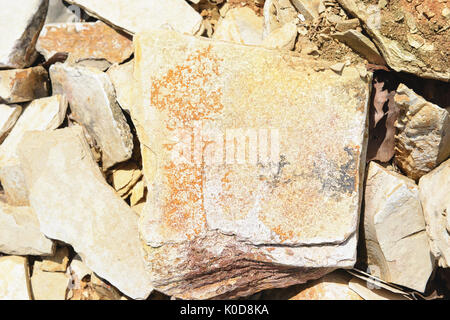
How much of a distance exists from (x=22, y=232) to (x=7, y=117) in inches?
26.1

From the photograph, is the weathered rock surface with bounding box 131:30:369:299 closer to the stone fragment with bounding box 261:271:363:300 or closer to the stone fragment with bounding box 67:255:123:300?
the stone fragment with bounding box 261:271:363:300

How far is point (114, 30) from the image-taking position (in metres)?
2.28

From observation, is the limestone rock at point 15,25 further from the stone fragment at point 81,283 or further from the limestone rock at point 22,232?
the stone fragment at point 81,283

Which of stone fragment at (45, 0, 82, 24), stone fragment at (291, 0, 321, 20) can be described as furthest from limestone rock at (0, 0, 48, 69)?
stone fragment at (291, 0, 321, 20)

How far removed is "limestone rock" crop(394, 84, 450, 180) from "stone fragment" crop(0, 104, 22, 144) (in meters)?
2.04

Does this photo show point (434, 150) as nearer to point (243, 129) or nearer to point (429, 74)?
point (429, 74)

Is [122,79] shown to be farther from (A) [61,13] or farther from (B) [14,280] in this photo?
(B) [14,280]

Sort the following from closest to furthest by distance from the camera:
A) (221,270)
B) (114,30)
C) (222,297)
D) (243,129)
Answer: (243,129), (221,270), (222,297), (114,30)

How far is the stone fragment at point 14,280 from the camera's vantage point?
240 cm

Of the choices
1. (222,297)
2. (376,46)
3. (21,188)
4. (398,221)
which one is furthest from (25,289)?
(376,46)

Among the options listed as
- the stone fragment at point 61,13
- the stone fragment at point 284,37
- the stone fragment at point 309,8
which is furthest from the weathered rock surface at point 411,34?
the stone fragment at point 61,13

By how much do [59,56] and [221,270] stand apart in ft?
4.87

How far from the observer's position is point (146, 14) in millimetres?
2191

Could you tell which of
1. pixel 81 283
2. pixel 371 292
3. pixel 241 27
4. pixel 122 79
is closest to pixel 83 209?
pixel 81 283
